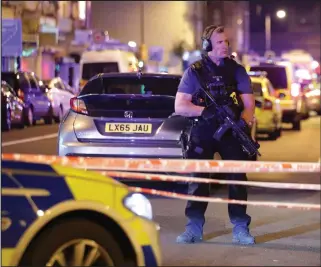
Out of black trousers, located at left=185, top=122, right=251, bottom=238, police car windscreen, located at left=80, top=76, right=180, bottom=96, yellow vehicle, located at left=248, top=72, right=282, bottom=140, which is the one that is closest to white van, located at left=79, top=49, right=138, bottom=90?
yellow vehicle, located at left=248, top=72, right=282, bottom=140

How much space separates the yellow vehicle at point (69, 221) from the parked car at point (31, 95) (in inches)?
836

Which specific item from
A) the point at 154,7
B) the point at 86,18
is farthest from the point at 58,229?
the point at 154,7

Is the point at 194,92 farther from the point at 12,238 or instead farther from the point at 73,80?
the point at 73,80

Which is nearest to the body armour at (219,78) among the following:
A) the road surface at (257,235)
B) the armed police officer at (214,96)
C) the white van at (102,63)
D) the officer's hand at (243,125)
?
the armed police officer at (214,96)

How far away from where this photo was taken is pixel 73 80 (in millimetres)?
39438

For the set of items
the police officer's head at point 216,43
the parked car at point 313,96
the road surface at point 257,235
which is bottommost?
the parked car at point 313,96

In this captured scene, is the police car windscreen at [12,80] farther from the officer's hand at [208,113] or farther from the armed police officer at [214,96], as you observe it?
the officer's hand at [208,113]

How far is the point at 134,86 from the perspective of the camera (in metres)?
10.7

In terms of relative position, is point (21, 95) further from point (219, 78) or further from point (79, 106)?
point (219, 78)

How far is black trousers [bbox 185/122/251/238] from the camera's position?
7.48 meters

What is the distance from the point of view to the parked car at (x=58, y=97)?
28.3 metres

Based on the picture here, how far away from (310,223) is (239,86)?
6.76 feet

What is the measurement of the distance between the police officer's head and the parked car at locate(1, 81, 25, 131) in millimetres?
15960

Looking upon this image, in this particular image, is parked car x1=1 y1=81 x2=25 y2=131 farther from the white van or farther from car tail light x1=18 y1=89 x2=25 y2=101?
the white van
